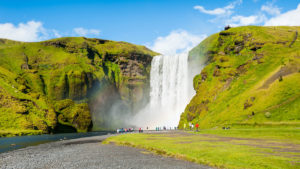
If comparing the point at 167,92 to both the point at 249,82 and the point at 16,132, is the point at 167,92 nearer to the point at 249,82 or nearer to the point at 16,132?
the point at 249,82

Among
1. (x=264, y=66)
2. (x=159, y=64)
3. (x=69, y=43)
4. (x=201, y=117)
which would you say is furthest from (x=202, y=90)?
(x=69, y=43)

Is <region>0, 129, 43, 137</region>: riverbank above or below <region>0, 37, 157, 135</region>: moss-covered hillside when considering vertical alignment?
below

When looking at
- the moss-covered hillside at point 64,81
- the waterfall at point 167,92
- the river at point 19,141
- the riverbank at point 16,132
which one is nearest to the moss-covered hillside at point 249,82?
the waterfall at point 167,92

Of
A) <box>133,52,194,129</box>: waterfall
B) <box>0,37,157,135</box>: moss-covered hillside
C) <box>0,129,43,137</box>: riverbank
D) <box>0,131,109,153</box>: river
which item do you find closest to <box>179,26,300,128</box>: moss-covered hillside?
<box>133,52,194,129</box>: waterfall

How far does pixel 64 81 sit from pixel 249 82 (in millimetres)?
111119

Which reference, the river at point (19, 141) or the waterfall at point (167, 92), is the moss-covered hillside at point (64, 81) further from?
the river at point (19, 141)

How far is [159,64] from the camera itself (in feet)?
518

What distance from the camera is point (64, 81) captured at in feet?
479

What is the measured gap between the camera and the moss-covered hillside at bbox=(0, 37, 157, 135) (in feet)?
322

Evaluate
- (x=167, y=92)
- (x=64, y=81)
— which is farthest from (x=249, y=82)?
(x=64, y=81)

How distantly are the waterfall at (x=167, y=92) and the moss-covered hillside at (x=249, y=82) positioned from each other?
17.9 metres

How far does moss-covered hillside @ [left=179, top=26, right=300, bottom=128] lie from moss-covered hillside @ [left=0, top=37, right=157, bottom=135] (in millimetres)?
60565

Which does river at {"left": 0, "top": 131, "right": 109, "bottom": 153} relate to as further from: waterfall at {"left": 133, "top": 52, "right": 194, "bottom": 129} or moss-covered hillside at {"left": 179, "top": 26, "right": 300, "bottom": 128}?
waterfall at {"left": 133, "top": 52, "right": 194, "bottom": 129}

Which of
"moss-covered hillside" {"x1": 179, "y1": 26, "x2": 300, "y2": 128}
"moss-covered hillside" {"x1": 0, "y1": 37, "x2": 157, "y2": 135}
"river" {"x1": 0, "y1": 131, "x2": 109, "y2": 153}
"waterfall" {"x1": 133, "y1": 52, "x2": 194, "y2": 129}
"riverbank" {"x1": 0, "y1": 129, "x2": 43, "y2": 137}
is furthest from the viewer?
"waterfall" {"x1": 133, "y1": 52, "x2": 194, "y2": 129}
